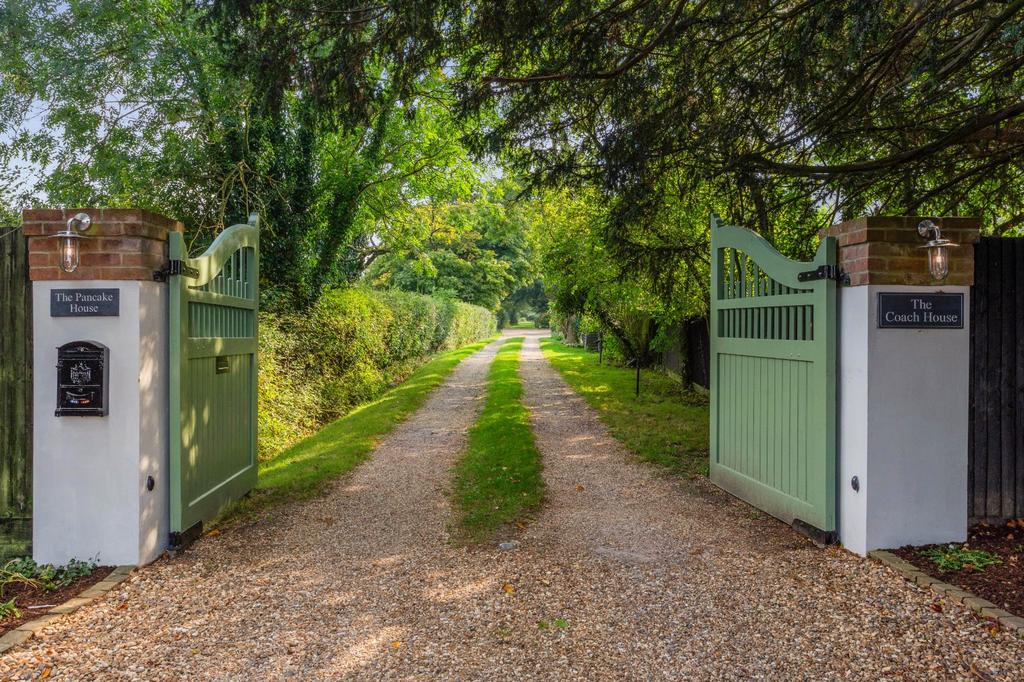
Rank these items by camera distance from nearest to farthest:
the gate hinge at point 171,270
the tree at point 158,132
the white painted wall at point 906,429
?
the white painted wall at point 906,429 → the gate hinge at point 171,270 → the tree at point 158,132

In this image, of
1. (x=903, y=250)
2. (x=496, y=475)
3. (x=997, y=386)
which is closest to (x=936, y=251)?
(x=903, y=250)

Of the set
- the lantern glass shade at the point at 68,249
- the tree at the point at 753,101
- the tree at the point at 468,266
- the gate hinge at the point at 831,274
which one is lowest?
the gate hinge at the point at 831,274

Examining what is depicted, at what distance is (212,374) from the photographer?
17.3ft

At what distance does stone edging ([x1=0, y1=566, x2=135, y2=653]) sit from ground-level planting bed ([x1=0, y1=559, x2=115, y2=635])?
0.21 feet

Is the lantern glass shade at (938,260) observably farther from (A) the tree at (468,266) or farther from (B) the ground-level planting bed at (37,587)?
(A) the tree at (468,266)

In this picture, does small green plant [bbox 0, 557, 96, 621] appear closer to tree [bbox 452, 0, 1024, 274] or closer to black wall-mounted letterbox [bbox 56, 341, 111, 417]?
black wall-mounted letterbox [bbox 56, 341, 111, 417]

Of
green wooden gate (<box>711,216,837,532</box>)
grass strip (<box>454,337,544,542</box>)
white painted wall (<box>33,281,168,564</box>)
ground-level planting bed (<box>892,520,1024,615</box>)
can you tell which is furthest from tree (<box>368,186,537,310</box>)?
ground-level planting bed (<box>892,520,1024,615</box>)

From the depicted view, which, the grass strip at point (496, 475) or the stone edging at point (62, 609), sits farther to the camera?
the grass strip at point (496, 475)

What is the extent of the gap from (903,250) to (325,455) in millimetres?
6785

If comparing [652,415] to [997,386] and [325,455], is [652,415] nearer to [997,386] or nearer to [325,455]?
[325,455]

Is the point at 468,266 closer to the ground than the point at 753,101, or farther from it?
farther from it

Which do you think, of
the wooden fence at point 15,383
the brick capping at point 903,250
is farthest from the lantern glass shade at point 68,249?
the brick capping at point 903,250

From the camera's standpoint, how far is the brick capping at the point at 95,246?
4254 mm

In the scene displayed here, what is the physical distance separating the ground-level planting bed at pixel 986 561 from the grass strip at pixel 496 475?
3105mm
